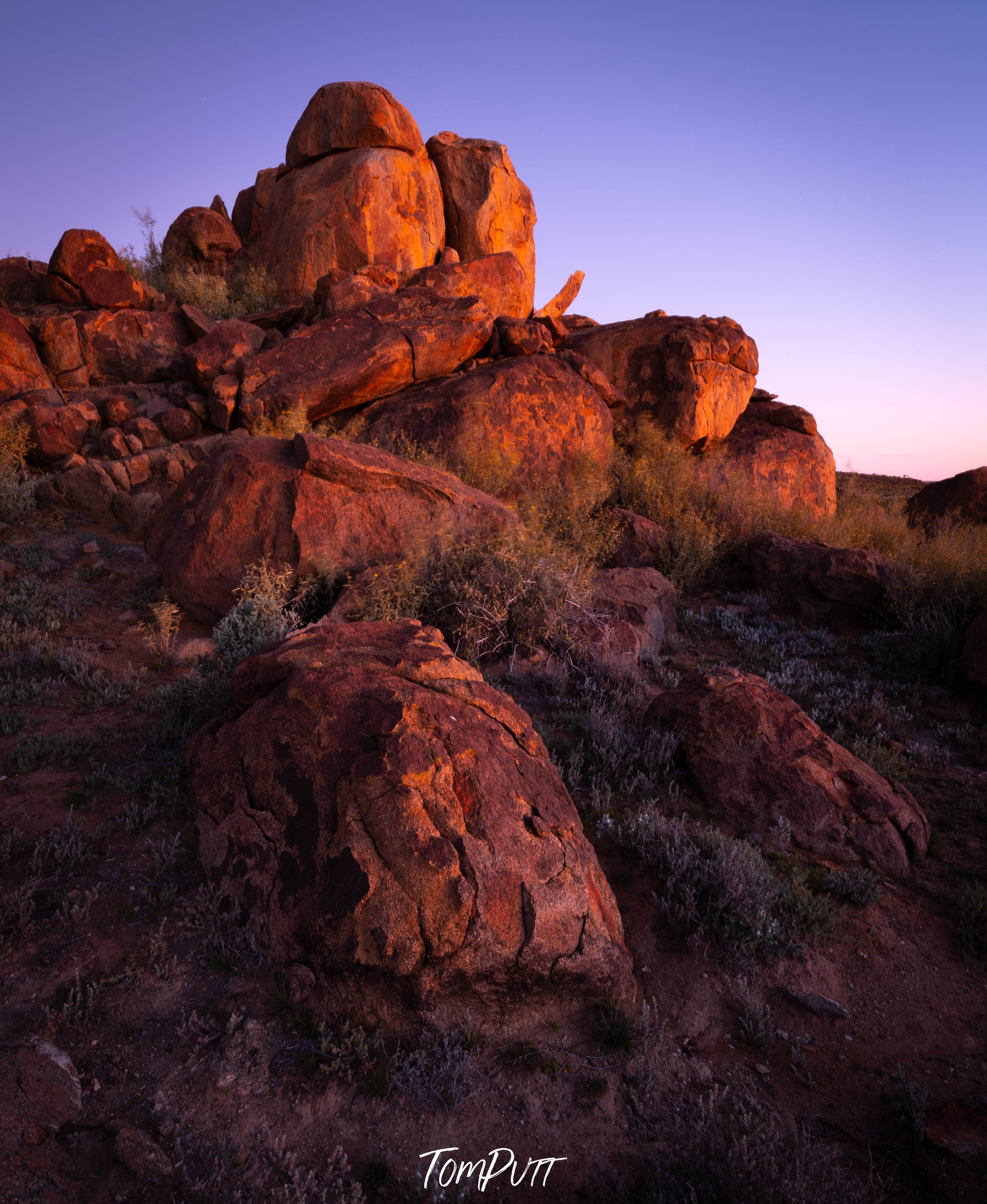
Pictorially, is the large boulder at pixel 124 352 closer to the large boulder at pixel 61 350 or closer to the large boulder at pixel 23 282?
the large boulder at pixel 61 350

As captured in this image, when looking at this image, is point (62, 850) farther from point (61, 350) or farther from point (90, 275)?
point (90, 275)

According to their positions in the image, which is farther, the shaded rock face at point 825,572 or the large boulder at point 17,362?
the large boulder at point 17,362

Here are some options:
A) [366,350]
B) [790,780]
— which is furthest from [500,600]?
[366,350]

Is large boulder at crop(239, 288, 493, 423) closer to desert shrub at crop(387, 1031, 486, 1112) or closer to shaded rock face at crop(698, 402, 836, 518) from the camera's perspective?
shaded rock face at crop(698, 402, 836, 518)

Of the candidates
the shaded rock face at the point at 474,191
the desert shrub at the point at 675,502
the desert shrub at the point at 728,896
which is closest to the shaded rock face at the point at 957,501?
the desert shrub at the point at 675,502

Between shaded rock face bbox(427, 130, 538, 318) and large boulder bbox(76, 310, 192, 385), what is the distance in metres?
8.86

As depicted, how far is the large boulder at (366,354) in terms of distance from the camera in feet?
38.6

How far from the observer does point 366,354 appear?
39.8ft

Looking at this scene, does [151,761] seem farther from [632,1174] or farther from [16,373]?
[16,373]

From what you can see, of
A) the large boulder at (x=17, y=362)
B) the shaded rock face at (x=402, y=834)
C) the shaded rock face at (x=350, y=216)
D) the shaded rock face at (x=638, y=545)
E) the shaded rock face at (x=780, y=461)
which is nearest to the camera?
the shaded rock face at (x=402, y=834)

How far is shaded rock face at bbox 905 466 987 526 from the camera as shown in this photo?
45.9 feet

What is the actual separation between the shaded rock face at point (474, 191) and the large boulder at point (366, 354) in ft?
16.1

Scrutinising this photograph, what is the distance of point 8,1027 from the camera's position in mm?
2453

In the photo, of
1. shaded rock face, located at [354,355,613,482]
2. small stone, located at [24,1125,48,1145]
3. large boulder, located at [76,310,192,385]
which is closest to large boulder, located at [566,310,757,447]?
shaded rock face, located at [354,355,613,482]
